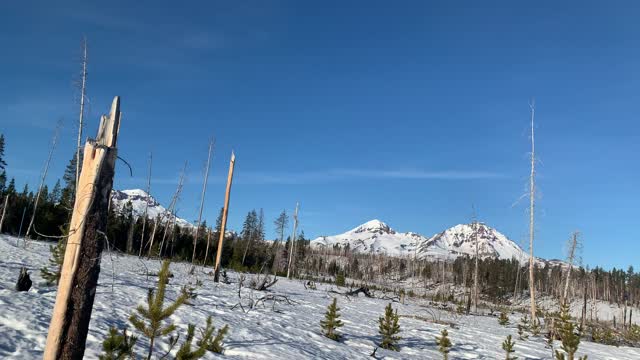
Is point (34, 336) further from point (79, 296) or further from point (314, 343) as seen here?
point (314, 343)

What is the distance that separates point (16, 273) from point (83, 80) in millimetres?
10947

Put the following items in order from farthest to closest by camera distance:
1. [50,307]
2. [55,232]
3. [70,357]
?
[55,232]
[50,307]
[70,357]

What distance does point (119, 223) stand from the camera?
44.3 m

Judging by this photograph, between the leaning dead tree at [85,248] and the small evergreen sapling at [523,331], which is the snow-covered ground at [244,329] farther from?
the small evergreen sapling at [523,331]

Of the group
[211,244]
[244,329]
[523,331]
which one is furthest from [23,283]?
[211,244]

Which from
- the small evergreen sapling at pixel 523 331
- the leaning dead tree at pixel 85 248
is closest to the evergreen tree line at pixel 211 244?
the leaning dead tree at pixel 85 248

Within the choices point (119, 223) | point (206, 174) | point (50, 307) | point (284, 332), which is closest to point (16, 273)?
point (50, 307)

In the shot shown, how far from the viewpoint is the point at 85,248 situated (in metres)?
4.09

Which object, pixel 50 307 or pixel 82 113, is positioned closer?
pixel 50 307

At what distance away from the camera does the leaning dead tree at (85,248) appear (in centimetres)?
394

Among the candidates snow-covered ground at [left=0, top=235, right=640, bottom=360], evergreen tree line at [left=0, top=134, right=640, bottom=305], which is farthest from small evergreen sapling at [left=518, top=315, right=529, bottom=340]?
evergreen tree line at [left=0, top=134, right=640, bottom=305]

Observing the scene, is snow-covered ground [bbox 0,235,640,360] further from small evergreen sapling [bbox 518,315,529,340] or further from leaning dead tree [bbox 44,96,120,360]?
small evergreen sapling [bbox 518,315,529,340]

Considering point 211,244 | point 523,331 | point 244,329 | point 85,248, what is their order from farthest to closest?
point 211,244 → point 523,331 → point 244,329 → point 85,248

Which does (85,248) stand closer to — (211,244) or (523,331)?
(523,331)
